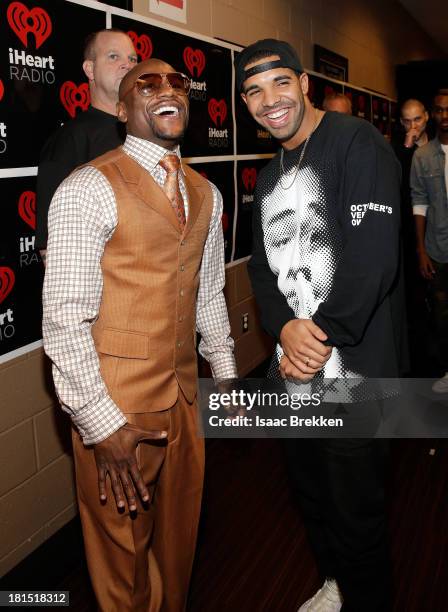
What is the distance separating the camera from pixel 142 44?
272 cm

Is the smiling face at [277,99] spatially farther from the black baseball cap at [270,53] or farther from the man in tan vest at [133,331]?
the man in tan vest at [133,331]

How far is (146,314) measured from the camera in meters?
1.47

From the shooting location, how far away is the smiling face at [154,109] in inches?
57.7

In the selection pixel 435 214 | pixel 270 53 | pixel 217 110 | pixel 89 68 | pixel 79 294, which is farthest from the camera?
pixel 435 214

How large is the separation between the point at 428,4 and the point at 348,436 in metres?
7.85

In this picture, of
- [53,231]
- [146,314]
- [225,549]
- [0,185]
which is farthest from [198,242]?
[225,549]

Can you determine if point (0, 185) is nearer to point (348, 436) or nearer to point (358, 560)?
point (348, 436)

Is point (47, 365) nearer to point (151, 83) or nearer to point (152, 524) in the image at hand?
point (152, 524)

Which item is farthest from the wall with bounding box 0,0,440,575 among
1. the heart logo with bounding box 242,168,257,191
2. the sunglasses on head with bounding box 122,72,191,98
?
the sunglasses on head with bounding box 122,72,191,98

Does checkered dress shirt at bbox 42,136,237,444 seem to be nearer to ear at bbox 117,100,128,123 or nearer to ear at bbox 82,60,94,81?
ear at bbox 117,100,128,123


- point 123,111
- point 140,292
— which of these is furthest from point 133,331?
point 123,111

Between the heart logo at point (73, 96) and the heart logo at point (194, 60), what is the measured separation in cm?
89

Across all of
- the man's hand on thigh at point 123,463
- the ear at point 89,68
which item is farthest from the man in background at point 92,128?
the man's hand on thigh at point 123,463

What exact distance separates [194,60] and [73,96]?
1.08 metres
